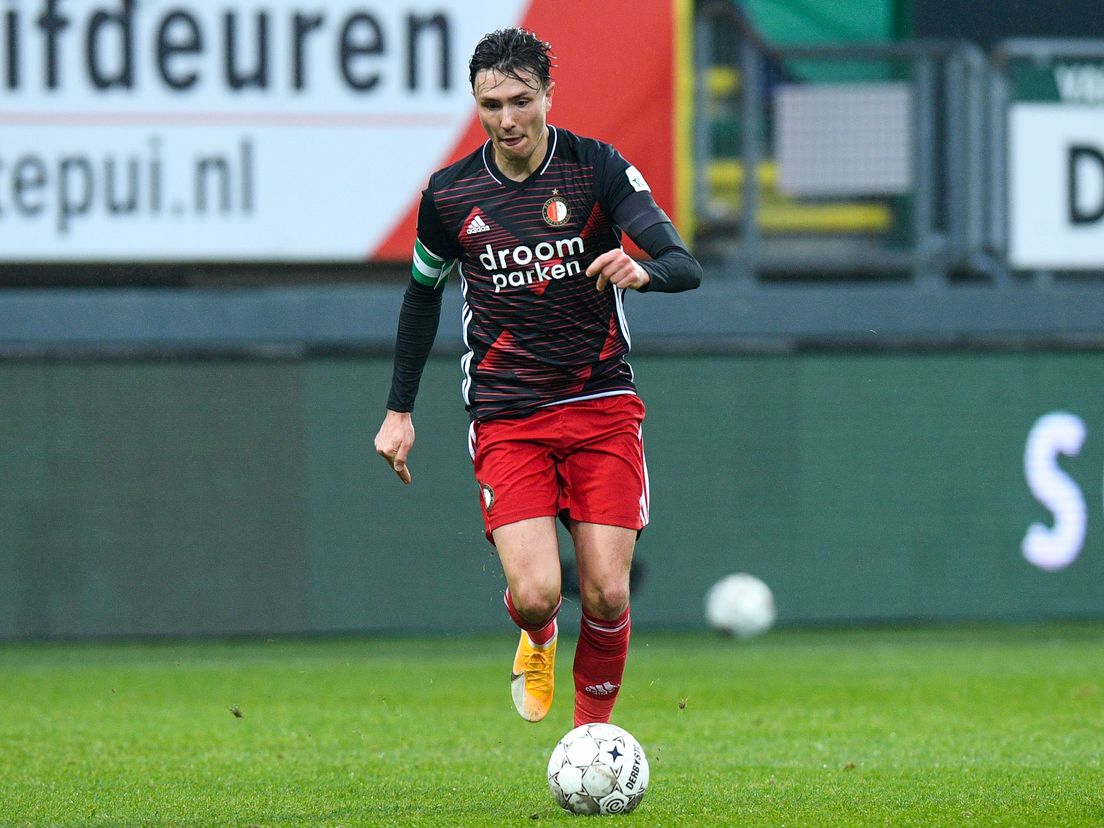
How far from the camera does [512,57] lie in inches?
224

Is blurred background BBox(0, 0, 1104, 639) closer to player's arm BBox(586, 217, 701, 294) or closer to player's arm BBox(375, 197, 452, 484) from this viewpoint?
player's arm BBox(375, 197, 452, 484)

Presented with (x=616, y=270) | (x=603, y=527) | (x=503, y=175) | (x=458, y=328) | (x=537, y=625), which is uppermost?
(x=503, y=175)

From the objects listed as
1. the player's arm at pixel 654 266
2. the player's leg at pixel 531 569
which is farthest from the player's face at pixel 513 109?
the player's leg at pixel 531 569

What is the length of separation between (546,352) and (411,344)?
57 centimetres

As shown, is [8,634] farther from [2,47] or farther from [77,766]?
[77,766]

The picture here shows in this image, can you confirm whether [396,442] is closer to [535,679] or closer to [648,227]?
[535,679]

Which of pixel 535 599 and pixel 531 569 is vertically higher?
pixel 531 569

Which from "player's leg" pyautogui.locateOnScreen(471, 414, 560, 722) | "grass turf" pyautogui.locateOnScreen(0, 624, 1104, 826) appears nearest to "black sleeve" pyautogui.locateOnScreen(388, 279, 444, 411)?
"player's leg" pyautogui.locateOnScreen(471, 414, 560, 722)

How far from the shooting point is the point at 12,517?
41.4ft

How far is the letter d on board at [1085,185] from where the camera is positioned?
13.1 metres

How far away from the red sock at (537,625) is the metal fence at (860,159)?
694 cm

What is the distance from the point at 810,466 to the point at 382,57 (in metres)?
4.22

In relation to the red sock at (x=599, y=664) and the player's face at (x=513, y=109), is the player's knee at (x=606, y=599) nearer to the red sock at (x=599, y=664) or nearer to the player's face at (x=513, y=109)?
the red sock at (x=599, y=664)

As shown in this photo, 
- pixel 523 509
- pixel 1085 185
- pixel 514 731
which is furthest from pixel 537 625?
pixel 1085 185
